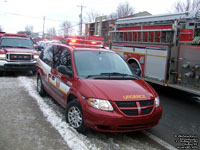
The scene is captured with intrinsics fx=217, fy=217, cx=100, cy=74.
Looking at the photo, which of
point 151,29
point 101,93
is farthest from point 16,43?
point 101,93

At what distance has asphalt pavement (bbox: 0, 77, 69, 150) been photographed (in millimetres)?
3811

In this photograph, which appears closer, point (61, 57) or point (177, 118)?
point (61, 57)

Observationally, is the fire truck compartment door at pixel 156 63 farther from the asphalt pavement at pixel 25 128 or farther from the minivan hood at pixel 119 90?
the asphalt pavement at pixel 25 128

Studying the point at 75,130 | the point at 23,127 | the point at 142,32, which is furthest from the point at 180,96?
the point at 23,127

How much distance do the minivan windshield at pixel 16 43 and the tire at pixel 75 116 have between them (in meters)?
7.58

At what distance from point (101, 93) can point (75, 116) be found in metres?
0.80

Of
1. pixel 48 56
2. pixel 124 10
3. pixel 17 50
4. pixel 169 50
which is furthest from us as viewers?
pixel 124 10

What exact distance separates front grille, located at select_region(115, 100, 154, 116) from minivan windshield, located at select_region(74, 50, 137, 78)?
40.3 inches

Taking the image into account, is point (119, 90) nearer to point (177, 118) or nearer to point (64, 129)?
point (64, 129)

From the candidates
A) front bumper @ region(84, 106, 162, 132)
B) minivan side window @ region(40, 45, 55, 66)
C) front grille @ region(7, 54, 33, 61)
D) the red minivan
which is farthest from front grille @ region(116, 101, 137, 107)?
front grille @ region(7, 54, 33, 61)

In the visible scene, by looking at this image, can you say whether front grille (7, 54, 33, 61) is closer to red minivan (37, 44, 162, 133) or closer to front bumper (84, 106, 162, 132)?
red minivan (37, 44, 162, 133)

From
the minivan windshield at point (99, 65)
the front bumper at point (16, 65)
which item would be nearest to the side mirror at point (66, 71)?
the minivan windshield at point (99, 65)

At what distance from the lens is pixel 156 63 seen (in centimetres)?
766

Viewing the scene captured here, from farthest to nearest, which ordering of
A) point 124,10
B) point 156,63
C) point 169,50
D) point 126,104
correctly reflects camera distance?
point 124,10
point 156,63
point 169,50
point 126,104
